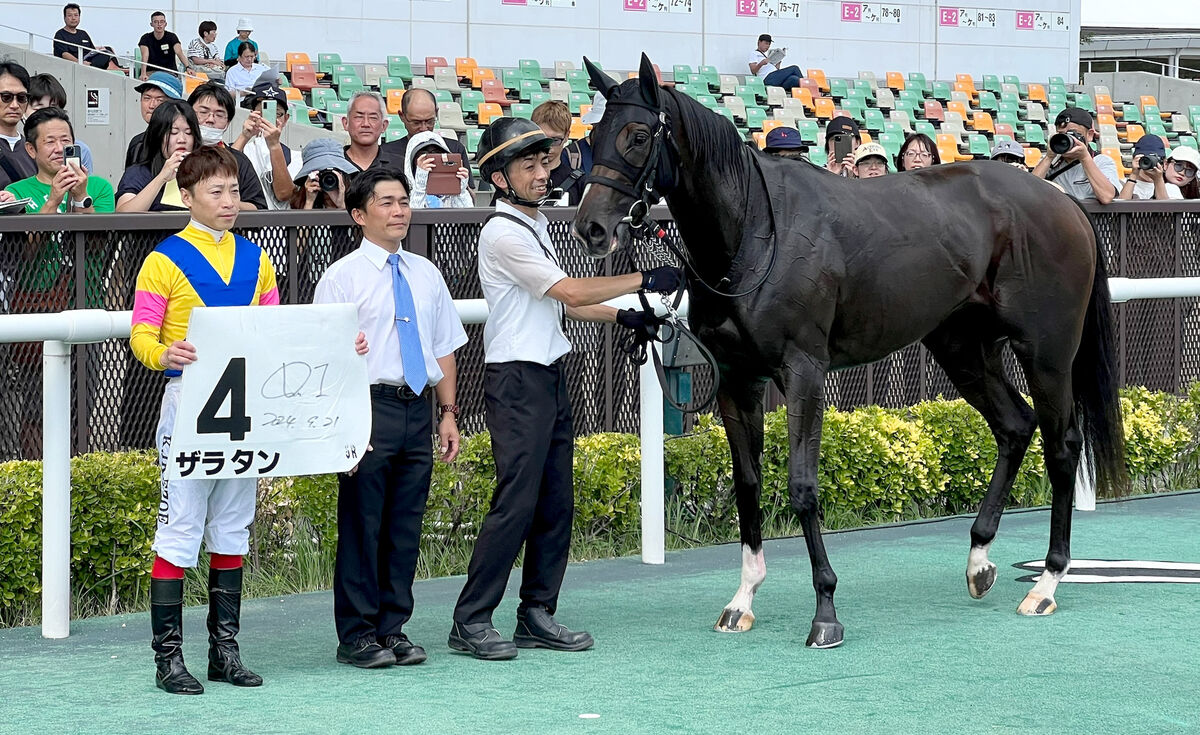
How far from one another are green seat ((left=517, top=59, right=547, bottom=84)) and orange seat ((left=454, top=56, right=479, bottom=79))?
0.74 m

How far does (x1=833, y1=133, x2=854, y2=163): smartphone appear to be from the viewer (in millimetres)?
8398

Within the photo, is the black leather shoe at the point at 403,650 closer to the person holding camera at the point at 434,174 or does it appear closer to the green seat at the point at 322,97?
the person holding camera at the point at 434,174

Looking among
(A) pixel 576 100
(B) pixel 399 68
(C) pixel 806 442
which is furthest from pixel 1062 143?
(B) pixel 399 68

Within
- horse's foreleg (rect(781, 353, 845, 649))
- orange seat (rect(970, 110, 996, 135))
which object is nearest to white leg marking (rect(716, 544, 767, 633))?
horse's foreleg (rect(781, 353, 845, 649))

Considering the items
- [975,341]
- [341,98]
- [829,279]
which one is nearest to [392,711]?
[829,279]

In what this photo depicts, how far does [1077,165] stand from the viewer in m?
8.98

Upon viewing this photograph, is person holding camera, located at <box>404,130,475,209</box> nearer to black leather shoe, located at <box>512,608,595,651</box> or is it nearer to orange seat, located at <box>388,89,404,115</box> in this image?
black leather shoe, located at <box>512,608,595,651</box>

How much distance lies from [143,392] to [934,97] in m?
21.3

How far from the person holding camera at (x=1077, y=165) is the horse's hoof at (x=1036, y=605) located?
2200mm

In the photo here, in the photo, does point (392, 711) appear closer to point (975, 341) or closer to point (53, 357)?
point (53, 357)

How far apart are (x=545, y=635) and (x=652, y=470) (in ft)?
4.74

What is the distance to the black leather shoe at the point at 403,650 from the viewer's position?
439cm

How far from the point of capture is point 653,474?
19.5ft

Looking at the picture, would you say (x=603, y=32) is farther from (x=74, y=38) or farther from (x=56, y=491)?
(x=56, y=491)
